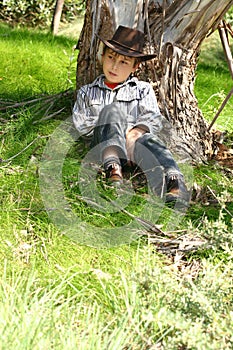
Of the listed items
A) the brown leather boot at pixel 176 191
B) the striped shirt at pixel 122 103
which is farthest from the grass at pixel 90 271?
the striped shirt at pixel 122 103

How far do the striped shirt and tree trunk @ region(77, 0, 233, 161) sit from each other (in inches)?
8.3

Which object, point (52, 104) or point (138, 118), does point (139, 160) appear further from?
point (52, 104)

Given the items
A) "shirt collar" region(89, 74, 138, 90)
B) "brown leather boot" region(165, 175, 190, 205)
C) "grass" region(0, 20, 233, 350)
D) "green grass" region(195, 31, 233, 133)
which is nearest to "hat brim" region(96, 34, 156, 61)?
"shirt collar" region(89, 74, 138, 90)

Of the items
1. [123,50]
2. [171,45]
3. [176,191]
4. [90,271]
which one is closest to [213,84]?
[171,45]

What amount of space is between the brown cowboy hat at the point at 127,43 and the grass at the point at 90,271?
0.77 m

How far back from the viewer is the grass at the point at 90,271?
2.92 m

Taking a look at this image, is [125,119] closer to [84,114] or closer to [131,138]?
[131,138]

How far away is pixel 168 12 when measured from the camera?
5.03 metres

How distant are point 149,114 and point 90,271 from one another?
1.67 m

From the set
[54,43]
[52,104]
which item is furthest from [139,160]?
[54,43]

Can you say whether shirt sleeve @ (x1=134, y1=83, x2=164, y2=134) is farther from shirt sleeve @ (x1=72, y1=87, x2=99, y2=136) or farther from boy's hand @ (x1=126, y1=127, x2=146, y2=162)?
shirt sleeve @ (x1=72, y1=87, x2=99, y2=136)

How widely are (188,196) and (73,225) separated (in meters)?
0.91

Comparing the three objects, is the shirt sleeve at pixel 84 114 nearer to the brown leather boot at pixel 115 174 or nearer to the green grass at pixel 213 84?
the brown leather boot at pixel 115 174

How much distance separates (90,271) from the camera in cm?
356
